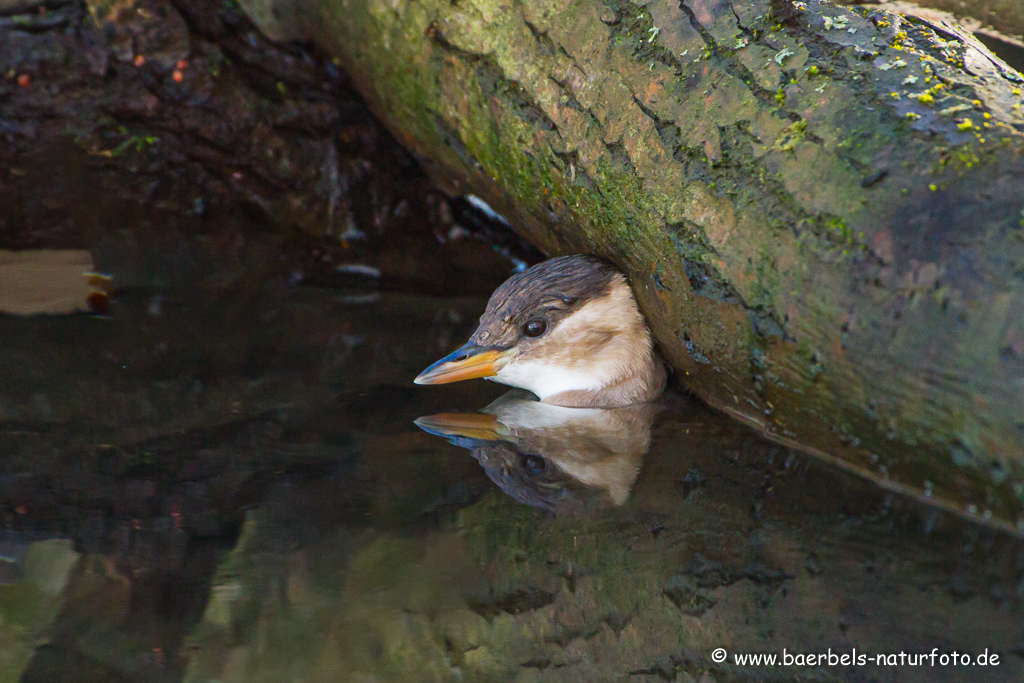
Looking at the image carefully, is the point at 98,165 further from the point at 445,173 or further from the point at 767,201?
the point at 767,201

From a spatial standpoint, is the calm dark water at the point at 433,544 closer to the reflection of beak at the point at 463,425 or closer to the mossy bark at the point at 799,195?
the reflection of beak at the point at 463,425

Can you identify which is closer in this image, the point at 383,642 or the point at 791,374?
the point at 383,642

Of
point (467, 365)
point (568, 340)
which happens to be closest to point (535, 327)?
point (568, 340)

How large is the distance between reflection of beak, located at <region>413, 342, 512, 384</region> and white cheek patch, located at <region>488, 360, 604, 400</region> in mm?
50

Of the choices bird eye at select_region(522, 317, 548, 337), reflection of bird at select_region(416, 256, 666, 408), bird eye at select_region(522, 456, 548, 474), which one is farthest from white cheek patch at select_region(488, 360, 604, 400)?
bird eye at select_region(522, 456, 548, 474)

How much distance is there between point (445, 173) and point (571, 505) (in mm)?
2322

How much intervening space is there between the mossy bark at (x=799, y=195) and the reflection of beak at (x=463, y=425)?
2.56ft

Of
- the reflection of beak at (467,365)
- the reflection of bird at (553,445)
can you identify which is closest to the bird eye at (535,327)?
the reflection of beak at (467,365)

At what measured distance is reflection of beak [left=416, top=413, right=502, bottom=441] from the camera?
3.02 meters

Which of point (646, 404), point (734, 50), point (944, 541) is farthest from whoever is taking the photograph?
point (646, 404)

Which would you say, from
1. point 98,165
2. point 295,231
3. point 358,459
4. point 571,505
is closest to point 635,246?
point 571,505

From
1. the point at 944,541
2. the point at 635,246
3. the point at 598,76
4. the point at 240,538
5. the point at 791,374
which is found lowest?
the point at 240,538

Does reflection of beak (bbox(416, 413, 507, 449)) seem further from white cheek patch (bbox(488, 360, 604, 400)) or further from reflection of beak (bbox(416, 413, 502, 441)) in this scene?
white cheek patch (bbox(488, 360, 604, 400))

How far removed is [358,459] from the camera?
9.13ft
